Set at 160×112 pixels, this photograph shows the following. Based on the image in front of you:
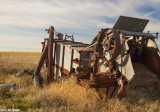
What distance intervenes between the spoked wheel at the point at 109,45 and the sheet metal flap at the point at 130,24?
16.0 inches

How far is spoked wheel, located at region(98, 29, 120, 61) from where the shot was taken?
4270 millimetres

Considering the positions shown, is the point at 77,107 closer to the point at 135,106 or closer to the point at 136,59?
the point at 135,106

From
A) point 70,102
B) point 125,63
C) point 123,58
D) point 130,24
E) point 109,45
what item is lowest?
point 70,102

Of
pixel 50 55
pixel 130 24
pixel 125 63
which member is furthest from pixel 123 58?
pixel 50 55

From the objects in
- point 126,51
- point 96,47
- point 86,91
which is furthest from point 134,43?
point 86,91

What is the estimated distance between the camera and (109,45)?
4453mm

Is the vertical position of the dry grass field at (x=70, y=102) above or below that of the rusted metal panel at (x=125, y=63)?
below

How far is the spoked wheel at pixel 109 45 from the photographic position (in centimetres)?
427

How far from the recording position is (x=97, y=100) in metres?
5.39

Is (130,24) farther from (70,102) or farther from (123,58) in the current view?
(70,102)

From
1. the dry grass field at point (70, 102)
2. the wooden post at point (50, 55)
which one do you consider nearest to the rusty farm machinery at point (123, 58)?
the dry grass field at point (70, 102)

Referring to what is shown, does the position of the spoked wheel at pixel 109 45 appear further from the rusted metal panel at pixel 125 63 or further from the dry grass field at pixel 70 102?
the dry grass field at pixel 70 102

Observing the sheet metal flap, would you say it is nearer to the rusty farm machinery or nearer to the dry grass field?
the rusty farm machinery

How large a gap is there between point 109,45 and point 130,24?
1282 mm
